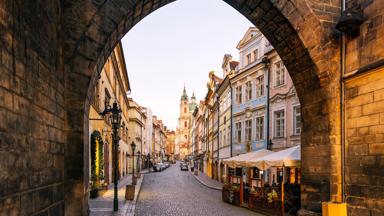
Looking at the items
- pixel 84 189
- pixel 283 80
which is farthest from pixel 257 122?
pixel 84 189

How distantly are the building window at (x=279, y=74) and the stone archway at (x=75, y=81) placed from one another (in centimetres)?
1230

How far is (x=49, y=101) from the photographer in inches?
220

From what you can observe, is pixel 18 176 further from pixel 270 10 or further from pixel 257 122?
pixel 257 122

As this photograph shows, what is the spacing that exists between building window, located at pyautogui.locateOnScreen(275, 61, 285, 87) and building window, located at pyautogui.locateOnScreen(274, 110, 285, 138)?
1711 mm

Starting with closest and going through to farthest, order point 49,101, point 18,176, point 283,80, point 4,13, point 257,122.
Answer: point 4,13 < point 18,176 < point 49,101 < point 283,80 < point 257,122

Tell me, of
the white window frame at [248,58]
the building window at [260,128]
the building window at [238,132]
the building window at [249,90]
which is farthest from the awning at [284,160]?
the building window at [238,132]

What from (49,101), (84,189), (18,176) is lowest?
(84,189)

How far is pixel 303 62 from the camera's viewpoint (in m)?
8.39

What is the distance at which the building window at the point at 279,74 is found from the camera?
20828mm

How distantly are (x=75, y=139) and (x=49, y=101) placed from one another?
1168 mm

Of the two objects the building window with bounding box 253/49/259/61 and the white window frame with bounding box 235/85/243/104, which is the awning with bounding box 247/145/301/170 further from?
the white window frame with bounding box 235/85/243/104

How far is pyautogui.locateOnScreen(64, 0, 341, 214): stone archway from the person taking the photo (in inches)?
258

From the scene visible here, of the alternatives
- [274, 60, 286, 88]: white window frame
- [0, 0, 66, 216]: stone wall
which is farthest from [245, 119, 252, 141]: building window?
[0, 0, 66, 216]: stone wall

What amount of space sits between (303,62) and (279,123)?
1354 cm
